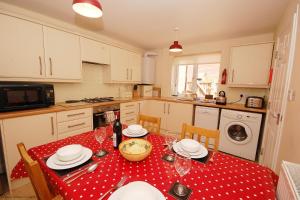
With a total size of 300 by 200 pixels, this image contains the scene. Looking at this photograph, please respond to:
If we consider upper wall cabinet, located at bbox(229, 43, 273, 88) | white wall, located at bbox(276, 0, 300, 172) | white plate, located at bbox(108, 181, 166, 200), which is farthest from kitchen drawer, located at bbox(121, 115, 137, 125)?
white wall, located at bbox(276, 0, 300, 172)

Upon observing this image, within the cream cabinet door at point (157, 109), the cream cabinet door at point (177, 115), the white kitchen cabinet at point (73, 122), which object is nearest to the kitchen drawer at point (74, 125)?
the white kitchen cabinet at point (73, 122)

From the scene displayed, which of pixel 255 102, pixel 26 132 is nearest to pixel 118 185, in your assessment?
pixel 26 132

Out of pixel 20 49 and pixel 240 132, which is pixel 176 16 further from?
pixel 240 132

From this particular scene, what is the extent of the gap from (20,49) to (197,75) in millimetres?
3270

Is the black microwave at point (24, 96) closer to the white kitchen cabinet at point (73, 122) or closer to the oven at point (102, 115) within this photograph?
the white kitchen cabinet at point (73, 122)

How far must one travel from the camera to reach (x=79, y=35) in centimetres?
224

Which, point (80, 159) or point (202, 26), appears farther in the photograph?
point (202, 26)

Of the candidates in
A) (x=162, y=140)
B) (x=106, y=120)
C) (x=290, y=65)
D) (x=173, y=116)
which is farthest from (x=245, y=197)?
(x=173, y=116)

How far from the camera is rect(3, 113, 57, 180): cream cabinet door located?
150 centimetres

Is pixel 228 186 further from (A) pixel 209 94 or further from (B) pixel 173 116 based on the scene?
(A) pixel 209 94

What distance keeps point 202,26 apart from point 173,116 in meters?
1.84

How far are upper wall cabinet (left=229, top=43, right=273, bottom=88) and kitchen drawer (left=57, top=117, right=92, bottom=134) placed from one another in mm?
2740

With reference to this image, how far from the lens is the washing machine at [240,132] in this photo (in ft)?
7.29

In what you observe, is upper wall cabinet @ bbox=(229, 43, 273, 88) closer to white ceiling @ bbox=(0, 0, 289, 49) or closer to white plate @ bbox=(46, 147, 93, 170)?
white ceiling @ bbox=(0, 0, 289, 49)
